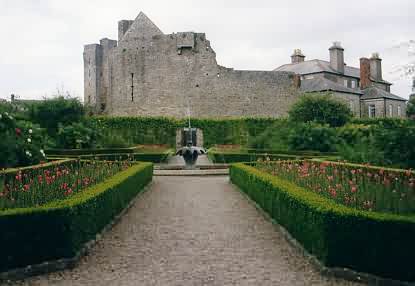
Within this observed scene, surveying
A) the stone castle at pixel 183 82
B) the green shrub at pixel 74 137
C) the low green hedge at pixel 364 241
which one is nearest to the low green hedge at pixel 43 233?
the low green hedge at pixel 364 241

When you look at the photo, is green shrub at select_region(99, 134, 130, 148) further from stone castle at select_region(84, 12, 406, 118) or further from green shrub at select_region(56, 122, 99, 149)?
stone castle at select_region(84, 12, 406, 118)

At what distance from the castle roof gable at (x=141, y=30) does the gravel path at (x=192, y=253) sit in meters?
25.5

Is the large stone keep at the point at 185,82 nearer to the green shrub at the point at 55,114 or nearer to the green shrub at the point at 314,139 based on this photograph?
the green shrub at the point at 55,114

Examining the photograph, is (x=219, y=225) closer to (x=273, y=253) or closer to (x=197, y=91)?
(x=273, y=253)

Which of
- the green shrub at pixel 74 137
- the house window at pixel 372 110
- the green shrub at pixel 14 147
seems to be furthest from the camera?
the house window at pixel 372 110

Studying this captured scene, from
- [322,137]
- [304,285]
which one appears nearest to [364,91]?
[322,137]

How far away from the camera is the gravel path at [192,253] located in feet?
16.6

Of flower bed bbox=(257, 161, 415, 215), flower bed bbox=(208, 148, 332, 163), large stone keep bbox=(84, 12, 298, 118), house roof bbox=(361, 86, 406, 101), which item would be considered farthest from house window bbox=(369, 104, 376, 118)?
flower bed bbox=(257, 161, 415, 215)

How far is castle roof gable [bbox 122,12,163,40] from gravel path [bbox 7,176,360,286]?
2546cm

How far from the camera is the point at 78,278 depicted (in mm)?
5086

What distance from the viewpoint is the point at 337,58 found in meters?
42.6

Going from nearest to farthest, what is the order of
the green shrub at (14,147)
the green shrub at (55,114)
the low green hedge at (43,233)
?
the low green hedge at (43,233) → the green shrub at (14,147) → the green shrub at (55,114)

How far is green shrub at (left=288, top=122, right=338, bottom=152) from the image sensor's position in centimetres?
2034

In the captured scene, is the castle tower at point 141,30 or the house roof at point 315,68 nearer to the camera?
the castle tower at point 141,30
